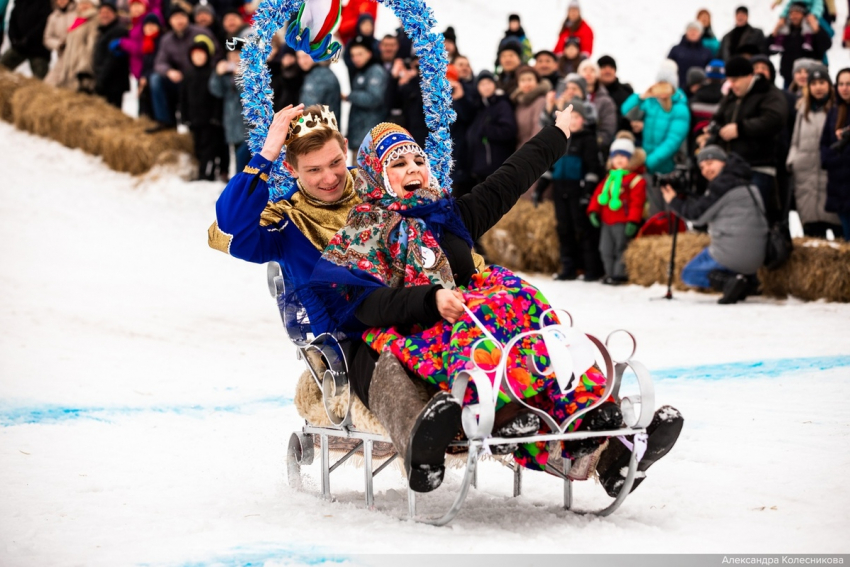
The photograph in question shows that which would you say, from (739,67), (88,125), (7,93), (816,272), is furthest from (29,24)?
(816,272)

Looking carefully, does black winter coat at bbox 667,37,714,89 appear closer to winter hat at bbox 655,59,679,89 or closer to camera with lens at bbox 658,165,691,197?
winter hat at bbox 655,59,679,89

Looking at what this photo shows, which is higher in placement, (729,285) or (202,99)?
(202,99)

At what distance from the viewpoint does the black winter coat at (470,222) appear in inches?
142

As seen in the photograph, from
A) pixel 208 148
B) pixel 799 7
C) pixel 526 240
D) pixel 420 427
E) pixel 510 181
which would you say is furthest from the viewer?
pixel 208 148

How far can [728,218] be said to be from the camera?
30.0 feet

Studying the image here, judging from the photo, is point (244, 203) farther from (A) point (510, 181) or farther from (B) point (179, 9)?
(B) point (179, 9)

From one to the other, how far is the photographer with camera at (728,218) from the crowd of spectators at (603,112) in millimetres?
13

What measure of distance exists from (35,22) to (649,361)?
13.7m

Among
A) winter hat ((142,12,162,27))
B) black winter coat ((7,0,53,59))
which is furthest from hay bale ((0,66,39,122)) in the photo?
winter hat ((142,12,162,27))

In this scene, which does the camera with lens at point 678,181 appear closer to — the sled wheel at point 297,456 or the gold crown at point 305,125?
the gold crown at point 305,125

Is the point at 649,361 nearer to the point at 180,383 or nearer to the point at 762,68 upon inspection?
the point at 180,383

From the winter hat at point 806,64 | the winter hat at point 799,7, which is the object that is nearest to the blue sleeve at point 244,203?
the winter hat at point 806,64

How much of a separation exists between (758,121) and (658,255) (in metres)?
1.64

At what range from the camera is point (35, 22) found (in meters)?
17.4
